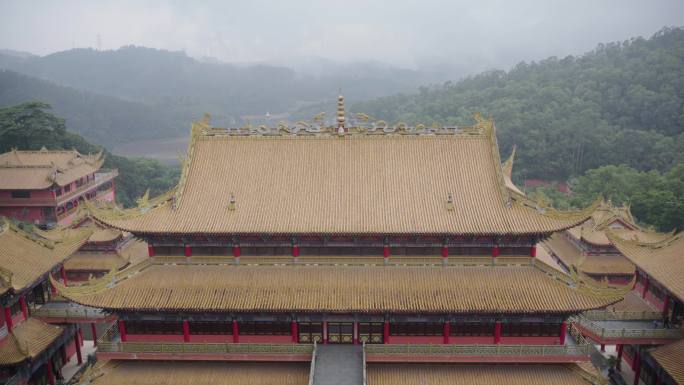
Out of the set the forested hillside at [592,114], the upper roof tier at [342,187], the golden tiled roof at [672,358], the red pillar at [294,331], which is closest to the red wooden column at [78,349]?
the upper roof tier at [342,187]

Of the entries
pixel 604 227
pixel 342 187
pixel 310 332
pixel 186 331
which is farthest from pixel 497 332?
pixel 604 227

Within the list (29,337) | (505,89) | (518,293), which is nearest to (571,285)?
(518,293)

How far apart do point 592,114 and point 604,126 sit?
6566mm

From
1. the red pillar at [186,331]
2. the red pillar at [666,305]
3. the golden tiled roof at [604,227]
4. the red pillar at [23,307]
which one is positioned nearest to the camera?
the red pillar at [186,331]

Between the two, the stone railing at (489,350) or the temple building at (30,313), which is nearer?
the stone railing at (489,350)

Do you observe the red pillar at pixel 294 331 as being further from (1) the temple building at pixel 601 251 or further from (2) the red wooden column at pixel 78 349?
(1) the temple building at pixel 601 251

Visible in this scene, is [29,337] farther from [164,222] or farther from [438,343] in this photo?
[438,343]

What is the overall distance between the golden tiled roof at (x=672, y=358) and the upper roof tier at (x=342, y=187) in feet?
27.2

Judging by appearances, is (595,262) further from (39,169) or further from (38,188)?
(39,169)

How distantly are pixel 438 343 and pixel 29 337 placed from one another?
20.6m

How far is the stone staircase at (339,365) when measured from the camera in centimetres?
2050

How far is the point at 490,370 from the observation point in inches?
874

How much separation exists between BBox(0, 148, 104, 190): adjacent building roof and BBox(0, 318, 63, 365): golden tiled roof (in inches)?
1131

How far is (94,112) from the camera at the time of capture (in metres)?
153
